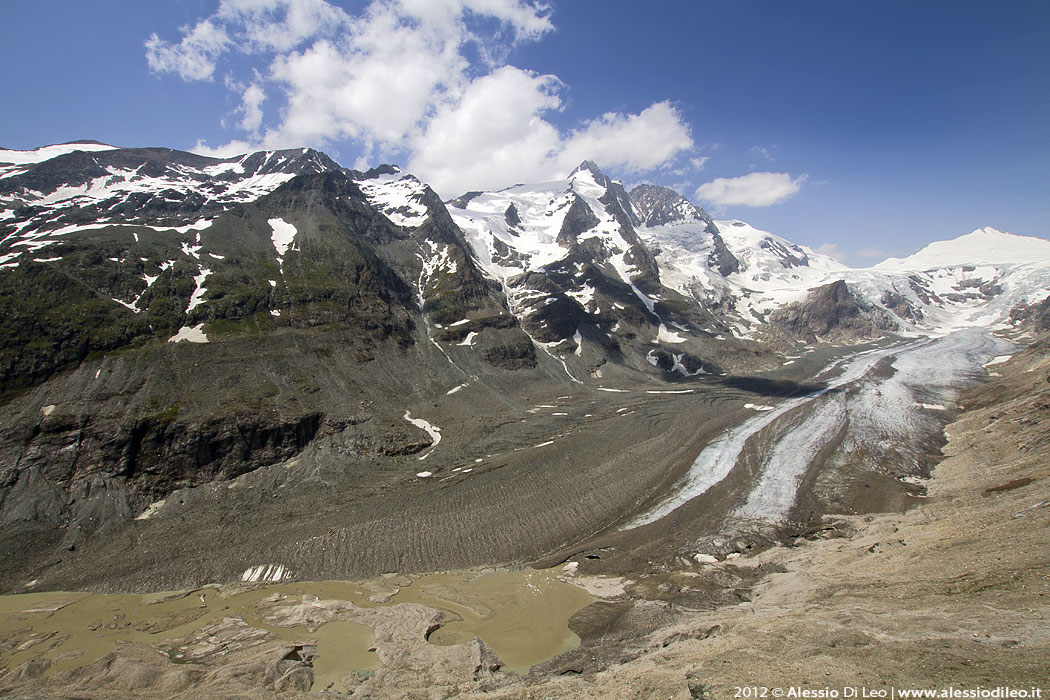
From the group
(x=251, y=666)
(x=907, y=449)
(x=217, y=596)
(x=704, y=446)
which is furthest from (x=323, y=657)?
(x=907, y=449)

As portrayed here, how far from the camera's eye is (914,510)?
4556 cm

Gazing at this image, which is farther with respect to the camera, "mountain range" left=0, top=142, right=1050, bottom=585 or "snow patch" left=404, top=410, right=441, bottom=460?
"snow patch" left=404, top=410, right=441, bottom=460

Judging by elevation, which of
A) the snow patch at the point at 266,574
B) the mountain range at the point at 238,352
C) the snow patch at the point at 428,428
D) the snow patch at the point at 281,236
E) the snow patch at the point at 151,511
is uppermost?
the snow patch at the point at 281,236

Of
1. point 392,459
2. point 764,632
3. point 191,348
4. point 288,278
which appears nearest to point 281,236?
point 288,278

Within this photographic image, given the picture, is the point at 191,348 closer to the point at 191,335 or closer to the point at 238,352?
the point at 191,335

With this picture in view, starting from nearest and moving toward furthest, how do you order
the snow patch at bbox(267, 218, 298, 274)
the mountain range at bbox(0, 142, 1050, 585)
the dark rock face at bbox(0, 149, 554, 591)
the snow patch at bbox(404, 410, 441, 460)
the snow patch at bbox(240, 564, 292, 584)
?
the snow patch at bbox(240, 564, 292, 584)
the dark rock face at bbox(0, 149, 554, 591)
the mountain range at bbox(0, 142, 1050, 585)
the snow patch at bbox(404, 410, 441, 460)
the snow patch at bbox(267, 218, 298, 274)

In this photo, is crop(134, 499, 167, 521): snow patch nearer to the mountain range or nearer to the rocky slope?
the mountain range

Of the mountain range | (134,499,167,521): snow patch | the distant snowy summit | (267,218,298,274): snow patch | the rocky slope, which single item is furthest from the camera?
(267,218,298,274): snow patch

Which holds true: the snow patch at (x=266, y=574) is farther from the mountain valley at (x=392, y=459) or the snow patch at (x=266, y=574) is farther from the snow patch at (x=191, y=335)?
the snow patch at (x=191, y=335)

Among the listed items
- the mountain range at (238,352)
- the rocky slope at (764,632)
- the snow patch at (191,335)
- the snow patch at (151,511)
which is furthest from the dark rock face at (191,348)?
the rocky slope at (764,632)

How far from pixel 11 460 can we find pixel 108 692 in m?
47.8

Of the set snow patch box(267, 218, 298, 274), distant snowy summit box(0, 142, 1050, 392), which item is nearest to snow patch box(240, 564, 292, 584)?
distant snowy summit box(0, 142, 1050, 392)

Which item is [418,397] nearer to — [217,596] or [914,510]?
[217,596]

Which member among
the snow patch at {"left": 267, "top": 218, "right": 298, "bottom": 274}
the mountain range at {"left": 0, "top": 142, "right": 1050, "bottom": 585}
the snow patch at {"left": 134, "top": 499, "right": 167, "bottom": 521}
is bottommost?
the snow patch at {"left": 134, "top": 499, "right": 167, "bottom": 521}
